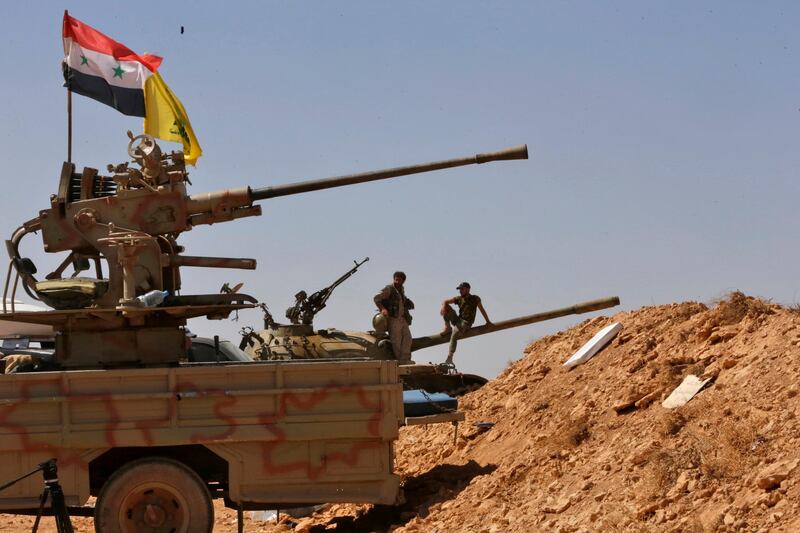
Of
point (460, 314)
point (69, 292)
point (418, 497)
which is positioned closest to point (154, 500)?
point (69, 292)

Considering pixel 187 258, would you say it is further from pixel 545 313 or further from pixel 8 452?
pixel 545 313

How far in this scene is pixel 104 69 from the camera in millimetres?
14969

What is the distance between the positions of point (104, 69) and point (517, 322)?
7.45 meters

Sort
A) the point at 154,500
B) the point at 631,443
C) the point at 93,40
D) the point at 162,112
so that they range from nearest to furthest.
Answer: the point at 154,500 < the point at 631,443 < the point at 93,40 < the point at 162,112

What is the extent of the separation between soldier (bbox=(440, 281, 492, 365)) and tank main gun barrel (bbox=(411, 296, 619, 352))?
0.12 meters

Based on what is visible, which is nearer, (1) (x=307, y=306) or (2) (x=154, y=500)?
(2) (x=154, y=500)

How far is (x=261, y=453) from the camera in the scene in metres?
10.6

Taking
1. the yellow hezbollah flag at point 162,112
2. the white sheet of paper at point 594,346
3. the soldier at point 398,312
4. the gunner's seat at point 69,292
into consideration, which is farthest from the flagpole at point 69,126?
the white sheet of paper at point 594,346

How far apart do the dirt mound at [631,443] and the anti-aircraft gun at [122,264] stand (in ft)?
9.19

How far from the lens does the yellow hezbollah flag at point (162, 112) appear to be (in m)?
15.8

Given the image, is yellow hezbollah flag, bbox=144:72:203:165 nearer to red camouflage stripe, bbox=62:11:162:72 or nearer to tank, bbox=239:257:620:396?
red camouflage stripe, bbox=62:11:162:72

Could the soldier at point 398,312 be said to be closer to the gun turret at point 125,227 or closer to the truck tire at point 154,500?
the gun turret at point 125,227

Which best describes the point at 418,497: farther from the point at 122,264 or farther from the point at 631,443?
the point at 122,264

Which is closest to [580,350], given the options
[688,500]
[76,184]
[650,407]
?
[650,407]
